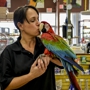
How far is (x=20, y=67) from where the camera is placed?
118 centimetres

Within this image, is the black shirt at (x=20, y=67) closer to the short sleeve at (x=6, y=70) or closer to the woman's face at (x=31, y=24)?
the short sleeve at (x=6, y=70)

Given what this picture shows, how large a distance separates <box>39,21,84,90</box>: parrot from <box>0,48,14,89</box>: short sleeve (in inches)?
8.8

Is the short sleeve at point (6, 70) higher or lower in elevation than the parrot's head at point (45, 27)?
lower

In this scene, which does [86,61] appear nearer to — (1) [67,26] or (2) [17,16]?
(1) [67,26]

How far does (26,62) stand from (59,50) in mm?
204

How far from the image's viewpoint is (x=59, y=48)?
117 centimetres

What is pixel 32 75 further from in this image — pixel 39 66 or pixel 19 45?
pixel 19 45

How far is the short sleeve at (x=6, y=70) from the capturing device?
1153 millimetres

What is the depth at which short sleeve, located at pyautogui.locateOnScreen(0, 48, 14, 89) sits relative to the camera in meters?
1.15

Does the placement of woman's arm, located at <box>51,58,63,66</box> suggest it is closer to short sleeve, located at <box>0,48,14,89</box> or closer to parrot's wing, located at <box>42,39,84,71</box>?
parrot's wing, located at <box>42,39,84,71</box>

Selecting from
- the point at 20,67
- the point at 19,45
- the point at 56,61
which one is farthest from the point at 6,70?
the point at 56,61

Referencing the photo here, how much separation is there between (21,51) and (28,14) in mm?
221

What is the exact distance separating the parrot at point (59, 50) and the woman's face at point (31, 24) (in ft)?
0.13

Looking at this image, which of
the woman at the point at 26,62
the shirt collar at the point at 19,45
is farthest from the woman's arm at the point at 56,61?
the shirt collar at the point at 19,45
